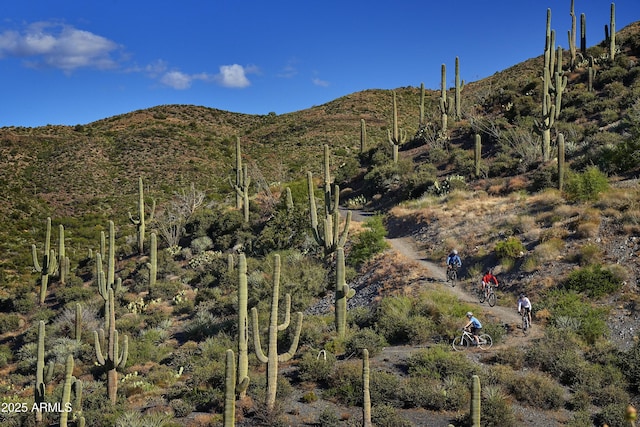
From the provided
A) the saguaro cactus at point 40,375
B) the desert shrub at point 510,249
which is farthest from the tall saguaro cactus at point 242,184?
the saguaro cactus at point 40,375

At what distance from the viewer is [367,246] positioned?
23188 mm

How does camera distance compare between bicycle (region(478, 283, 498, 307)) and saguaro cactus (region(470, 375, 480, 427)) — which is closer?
saguaro cactus (region(470, 375, 480, 427))

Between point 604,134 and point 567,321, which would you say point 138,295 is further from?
point 604,134

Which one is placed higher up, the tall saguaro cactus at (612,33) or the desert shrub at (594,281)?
the tall saguaro cactus at (612,33)

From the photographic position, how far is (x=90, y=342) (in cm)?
1925

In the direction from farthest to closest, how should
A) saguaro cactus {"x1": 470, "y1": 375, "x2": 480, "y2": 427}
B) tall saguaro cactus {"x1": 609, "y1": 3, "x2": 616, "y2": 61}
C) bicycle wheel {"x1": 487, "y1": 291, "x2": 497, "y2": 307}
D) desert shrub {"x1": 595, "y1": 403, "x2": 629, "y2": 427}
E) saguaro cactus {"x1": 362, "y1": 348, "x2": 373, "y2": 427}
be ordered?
1. tall saguaro cactus {"x1": 609, "y1": 3, "x2": 616, "y2": 61}
2. bicycle wheel {"x1": 487, "y1": 291, "x2": 497, "y2": 307}
3. saguaro cactus {"x1": 362, "y1": 348, "x2": 373, "y2": 427}
4. desert shrub {"x1": 595, "y1": 403, "x2": 629, "y2": 427}
5. saguaro cactus {"x1": 470, "y1": 375, "x2": 480, "y2": 427}

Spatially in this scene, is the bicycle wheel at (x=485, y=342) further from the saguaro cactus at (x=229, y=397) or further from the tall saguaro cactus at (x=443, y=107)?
the tall saguaro cactus at (x=443, y=107)

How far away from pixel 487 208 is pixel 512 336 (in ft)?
35.9

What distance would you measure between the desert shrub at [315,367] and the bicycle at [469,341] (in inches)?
130

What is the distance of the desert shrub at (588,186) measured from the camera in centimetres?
2112

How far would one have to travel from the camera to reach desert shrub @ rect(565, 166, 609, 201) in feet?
69.3

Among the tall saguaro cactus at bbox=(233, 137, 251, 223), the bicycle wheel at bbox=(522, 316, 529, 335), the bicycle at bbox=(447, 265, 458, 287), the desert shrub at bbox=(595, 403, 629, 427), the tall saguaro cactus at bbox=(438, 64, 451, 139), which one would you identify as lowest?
the desert shrub at bbox=(595, 403, 629, 427)

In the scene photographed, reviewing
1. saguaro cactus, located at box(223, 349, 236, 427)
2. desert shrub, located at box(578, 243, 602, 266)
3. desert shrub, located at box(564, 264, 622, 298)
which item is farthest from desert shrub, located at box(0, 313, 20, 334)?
desert shrub, located at box(578, 243, 602, 266)

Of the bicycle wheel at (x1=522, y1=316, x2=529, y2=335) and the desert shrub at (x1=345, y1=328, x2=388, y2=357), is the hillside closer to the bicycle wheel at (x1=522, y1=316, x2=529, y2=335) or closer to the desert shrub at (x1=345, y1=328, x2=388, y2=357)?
the desert shrub at (x1=345, y1=328, x2=388, y2=357)
